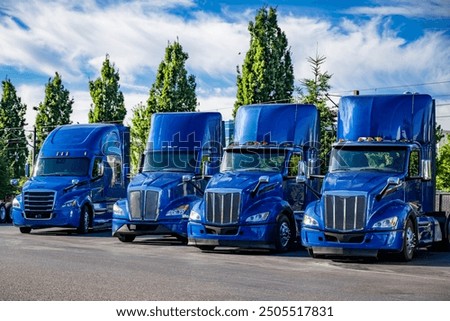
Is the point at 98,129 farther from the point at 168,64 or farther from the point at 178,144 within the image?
the point at 168,64

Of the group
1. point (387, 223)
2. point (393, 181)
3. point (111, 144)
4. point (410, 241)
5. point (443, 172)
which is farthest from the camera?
point (443, 172)

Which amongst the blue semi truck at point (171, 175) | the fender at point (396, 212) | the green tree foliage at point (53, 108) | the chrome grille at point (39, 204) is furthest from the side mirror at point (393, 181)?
the green tree foliage at point (53, 108)

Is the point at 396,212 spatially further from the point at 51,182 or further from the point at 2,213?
the point at 2,213

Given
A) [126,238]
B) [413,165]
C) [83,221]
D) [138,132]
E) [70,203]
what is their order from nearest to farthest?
[413,165] < [126,238] < [70,203] < [83,221] < [138,132]

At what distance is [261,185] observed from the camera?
69.3 ft

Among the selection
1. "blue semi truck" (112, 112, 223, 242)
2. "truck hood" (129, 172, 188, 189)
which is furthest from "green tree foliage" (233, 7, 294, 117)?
"truck hood" (129, 172, 188, 189)

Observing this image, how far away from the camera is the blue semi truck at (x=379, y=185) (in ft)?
59.6

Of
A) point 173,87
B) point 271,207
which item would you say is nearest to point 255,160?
point 271,207

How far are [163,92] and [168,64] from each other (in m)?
2.10

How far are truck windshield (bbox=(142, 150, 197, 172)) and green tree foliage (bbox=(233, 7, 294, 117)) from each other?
68.1ft

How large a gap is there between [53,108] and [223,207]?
165 feet

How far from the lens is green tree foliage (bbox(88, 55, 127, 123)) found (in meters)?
61.5

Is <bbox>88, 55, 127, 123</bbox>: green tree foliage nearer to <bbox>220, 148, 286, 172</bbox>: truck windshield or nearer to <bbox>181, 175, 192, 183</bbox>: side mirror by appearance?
<bbox>181, 175, 192, 183</bbox>: side mirror

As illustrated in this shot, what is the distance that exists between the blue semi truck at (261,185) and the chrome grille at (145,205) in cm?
255
